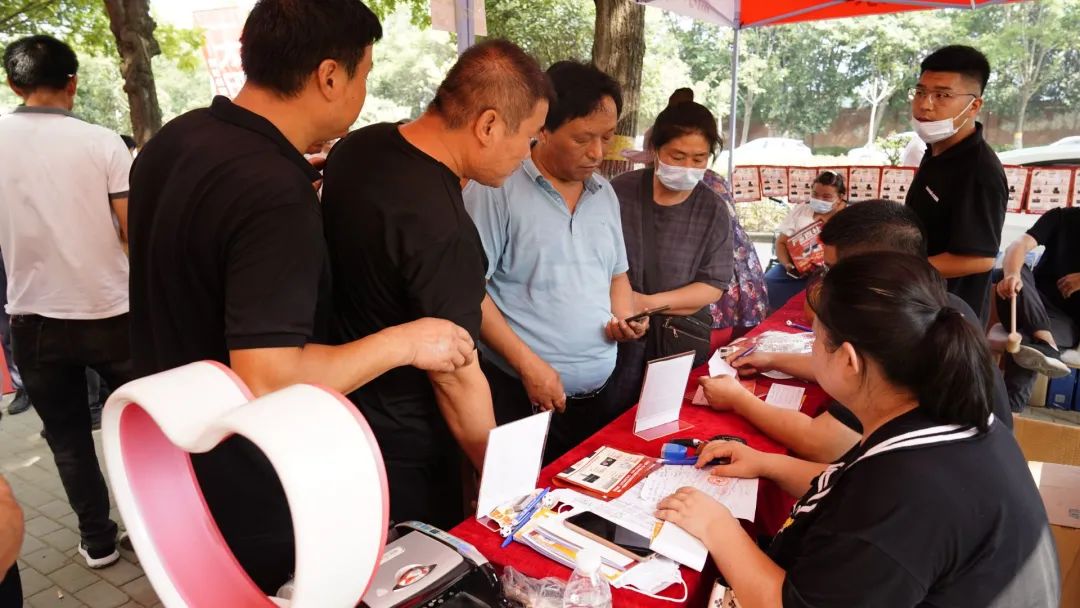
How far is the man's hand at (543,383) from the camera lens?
6.11ft

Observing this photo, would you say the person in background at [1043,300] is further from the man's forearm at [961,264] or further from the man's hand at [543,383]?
the man's hand at [543,383]

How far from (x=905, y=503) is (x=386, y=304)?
38.1 inches

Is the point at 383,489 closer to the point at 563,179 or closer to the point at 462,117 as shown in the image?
the point at 462,117

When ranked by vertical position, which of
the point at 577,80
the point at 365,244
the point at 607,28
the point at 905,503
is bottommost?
the point at 905,503

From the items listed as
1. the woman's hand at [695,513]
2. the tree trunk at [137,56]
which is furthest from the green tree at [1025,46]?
the woman's hand at [695,513]

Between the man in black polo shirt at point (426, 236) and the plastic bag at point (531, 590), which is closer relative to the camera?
the plastic bag at point (531, 590)

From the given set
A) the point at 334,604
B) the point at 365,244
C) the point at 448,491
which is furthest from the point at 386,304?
the point at 334,604

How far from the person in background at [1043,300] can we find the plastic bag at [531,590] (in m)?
3.80

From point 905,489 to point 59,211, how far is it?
2.74 metres

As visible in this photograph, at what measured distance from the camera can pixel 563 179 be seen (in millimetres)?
2080

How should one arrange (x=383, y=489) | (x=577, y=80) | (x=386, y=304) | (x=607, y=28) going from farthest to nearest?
1. (x=607, y=28)
2. (x=577, y=80)
3. (x=386, y=304)
4. (x=383, y=489)

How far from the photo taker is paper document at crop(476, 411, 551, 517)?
1.26 m

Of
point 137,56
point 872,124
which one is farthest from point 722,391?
point 872,124

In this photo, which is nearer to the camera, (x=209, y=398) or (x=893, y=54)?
(x=209, y=398)
